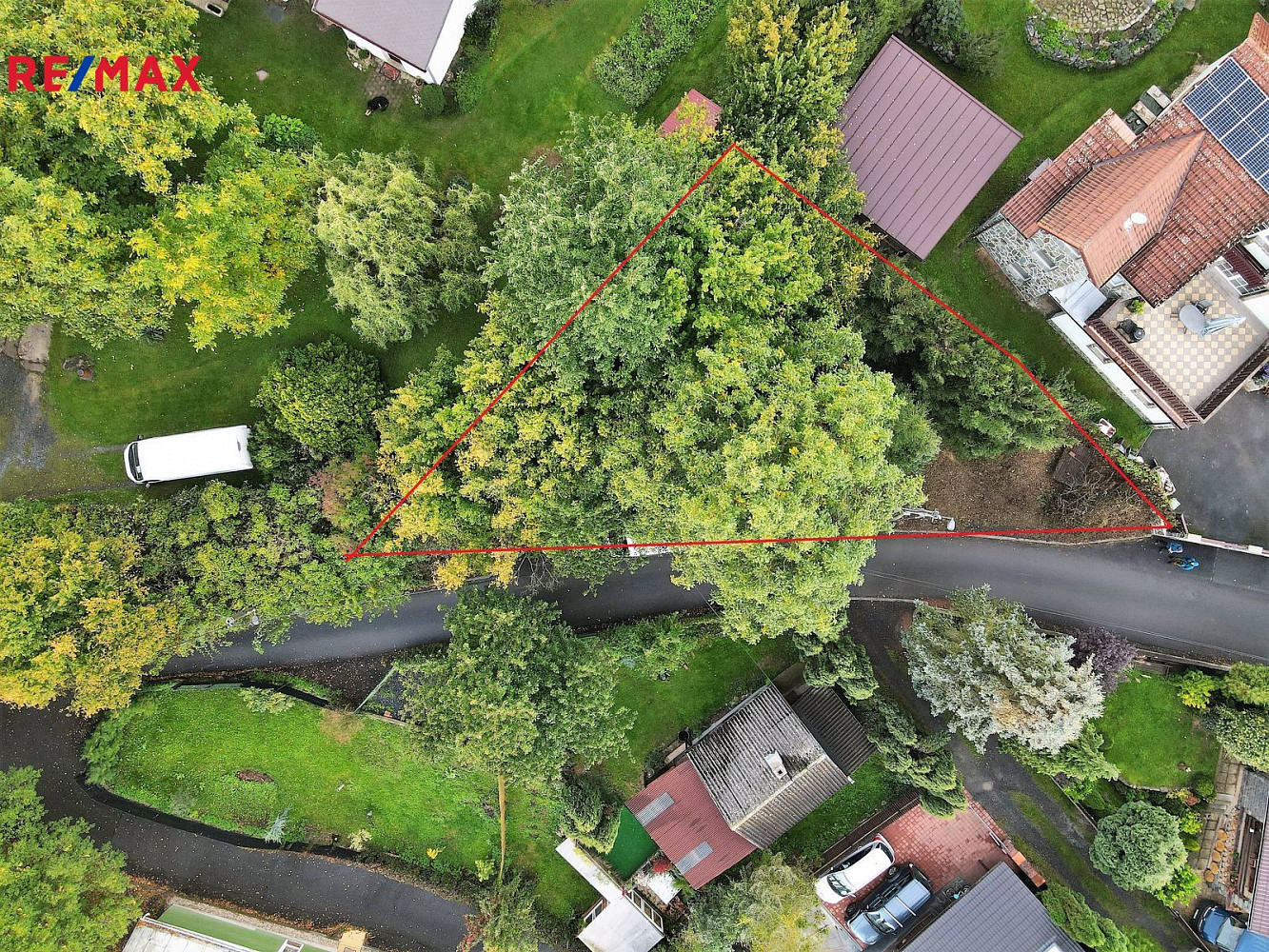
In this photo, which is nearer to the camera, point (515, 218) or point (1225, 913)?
point (515, 218)

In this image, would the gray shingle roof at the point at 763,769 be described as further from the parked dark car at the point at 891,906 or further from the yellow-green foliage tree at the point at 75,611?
the yellow-green foliage tree at the point at 75,611

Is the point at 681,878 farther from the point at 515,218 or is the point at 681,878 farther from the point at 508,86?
the point at 508,86

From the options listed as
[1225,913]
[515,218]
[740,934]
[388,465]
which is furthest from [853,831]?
[515,218]

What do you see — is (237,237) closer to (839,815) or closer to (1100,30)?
(839,815)

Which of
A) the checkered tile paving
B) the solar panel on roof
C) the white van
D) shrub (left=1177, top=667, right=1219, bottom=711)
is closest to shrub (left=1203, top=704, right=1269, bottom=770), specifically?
shrub (left=1177, top=667, right=1219, bottom=711)

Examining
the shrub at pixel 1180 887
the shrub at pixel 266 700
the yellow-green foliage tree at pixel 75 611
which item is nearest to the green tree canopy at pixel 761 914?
the shrub at pixel 1180 887

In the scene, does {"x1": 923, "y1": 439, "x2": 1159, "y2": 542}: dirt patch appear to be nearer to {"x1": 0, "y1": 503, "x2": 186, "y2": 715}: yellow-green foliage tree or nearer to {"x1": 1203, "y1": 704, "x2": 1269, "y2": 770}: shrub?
{"x1": 1203, "y1": 704, "x2": 1269, "y2": 770}: shrub
